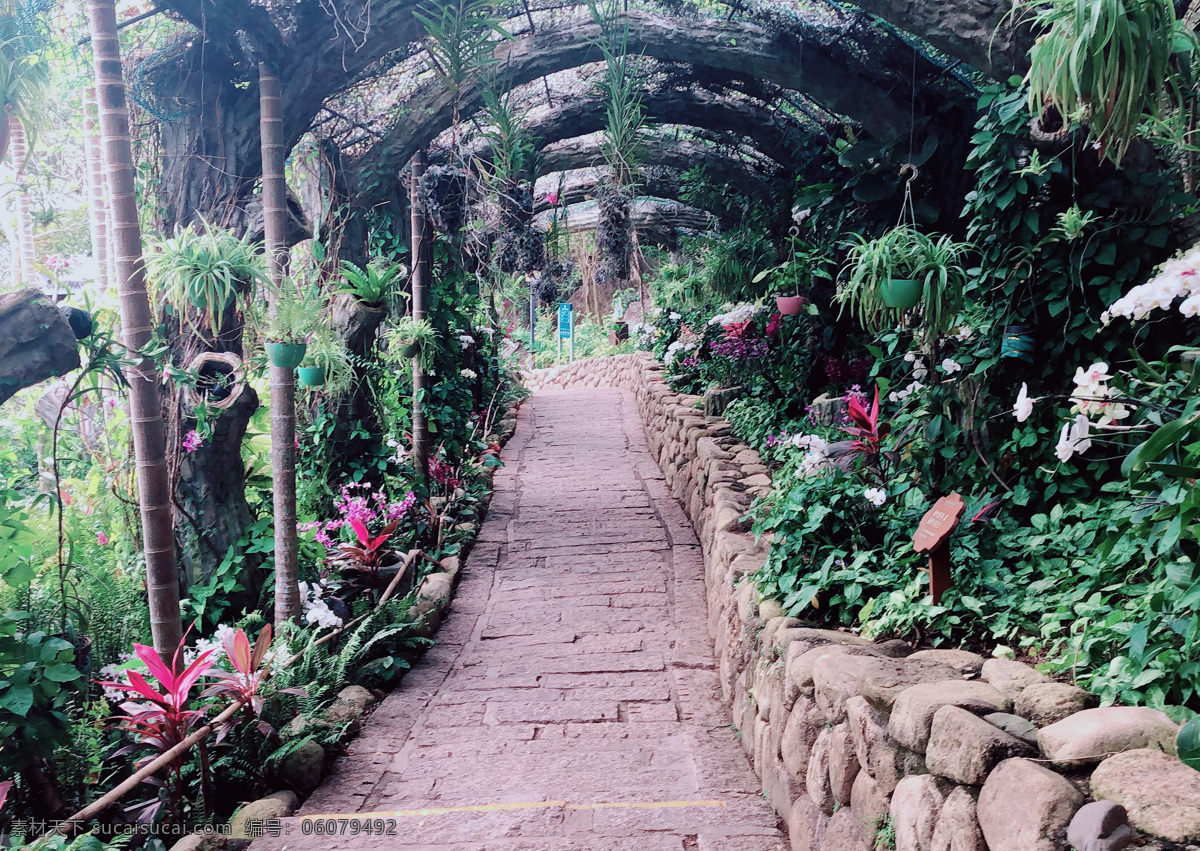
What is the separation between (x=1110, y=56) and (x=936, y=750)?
5.39 feet

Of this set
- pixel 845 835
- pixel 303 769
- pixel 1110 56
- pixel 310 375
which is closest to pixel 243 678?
pixel 303 769

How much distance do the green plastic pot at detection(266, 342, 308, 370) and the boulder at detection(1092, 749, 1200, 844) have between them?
10.0 ft

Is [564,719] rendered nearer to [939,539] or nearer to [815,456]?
[815,456]

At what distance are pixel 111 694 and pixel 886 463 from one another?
313 centimetres

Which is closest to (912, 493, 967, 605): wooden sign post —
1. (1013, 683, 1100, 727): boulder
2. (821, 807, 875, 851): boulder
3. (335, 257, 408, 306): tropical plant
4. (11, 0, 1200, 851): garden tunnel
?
(11, 0, 1200, 851): garden tunnel

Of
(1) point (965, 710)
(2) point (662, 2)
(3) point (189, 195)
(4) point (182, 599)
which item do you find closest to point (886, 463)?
(1) point (965, 710)

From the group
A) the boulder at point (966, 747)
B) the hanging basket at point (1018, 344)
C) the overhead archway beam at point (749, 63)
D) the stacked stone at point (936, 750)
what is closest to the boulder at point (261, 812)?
the stacked stone at point (936, 750)

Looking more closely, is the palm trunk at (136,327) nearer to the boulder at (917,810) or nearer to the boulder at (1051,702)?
the boulder at (917,810)

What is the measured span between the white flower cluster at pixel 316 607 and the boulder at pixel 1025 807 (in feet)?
9.44

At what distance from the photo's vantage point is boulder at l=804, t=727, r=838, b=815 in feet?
7.41

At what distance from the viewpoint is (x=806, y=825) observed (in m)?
2.36

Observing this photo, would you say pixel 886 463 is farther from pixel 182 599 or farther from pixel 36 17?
pixel 36 17

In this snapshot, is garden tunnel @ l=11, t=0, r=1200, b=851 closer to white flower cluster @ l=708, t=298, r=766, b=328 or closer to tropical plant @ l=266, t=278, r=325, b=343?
tropical plant @ l=266, t=278, r=325, b=343

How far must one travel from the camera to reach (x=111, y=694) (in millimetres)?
2824
